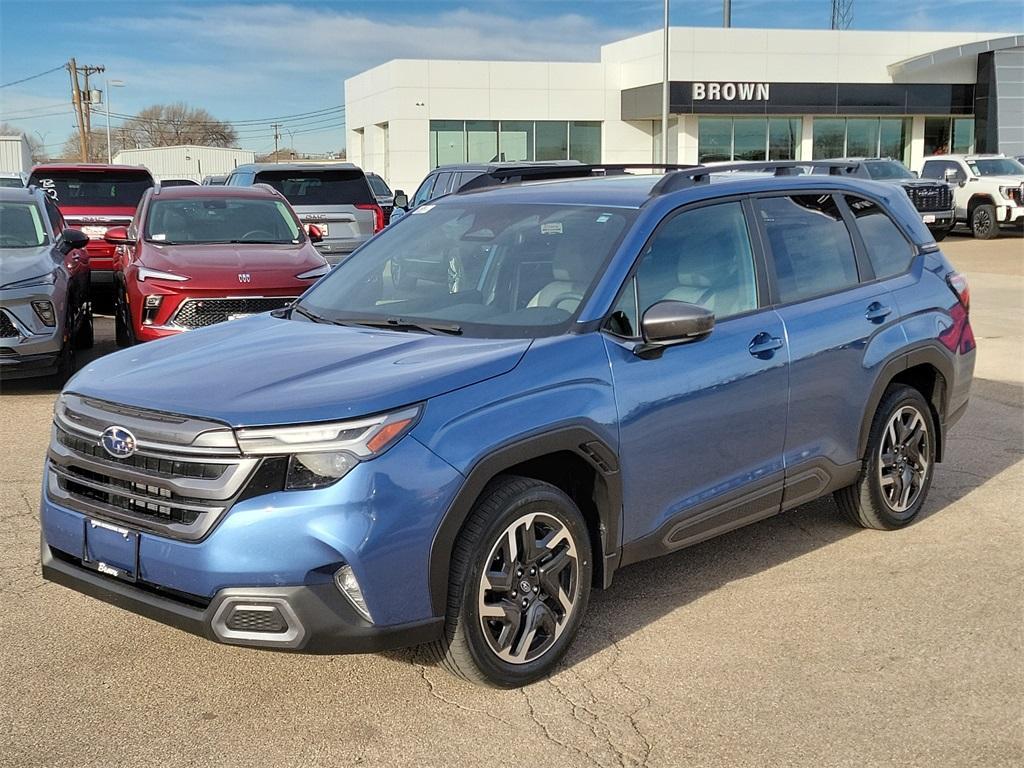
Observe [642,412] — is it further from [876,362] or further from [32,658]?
[32,658]

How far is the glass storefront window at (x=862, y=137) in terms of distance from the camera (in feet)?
145

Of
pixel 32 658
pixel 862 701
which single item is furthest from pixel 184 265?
pixel 862 701

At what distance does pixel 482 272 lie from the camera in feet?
15.4

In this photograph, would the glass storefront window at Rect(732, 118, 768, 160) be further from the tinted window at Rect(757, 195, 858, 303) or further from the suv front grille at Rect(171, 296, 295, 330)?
the tinted window at Rect(757, 195, 858, 303)

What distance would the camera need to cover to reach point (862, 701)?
3883 mm

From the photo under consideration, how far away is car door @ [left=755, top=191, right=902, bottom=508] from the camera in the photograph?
16.3ft

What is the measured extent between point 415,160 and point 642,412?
40678 mm

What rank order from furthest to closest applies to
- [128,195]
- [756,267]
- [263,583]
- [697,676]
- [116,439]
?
[128,195]
[756,267]
[697,676]
[116,439]
[263,583]

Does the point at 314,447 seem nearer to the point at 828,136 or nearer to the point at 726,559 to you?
the point at 726,559

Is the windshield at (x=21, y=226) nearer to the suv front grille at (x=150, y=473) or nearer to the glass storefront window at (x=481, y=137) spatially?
the suv front grille at (x=150, y=473)

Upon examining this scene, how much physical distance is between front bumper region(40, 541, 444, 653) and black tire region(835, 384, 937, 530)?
2772mm

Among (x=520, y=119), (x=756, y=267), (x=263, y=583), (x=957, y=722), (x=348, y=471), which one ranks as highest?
(x=520, y=119)

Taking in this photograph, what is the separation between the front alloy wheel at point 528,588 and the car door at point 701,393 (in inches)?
13.6

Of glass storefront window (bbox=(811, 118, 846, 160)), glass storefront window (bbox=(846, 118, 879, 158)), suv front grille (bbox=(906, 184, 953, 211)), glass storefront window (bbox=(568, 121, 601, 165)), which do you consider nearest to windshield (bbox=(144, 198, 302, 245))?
suv front grille (bbox=(906, 184, 953, 211))
